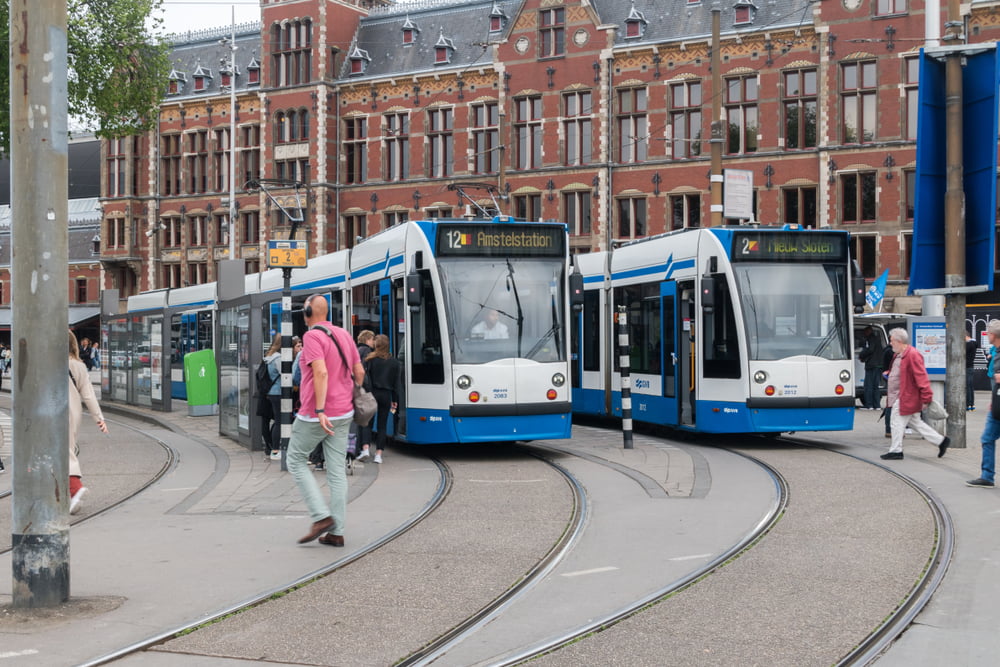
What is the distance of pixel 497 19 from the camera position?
48562 mm

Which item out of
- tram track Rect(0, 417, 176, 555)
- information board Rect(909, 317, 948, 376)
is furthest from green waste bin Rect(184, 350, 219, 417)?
information board Rect(909, 317, 948, 376)

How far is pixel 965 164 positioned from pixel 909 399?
3.32 m

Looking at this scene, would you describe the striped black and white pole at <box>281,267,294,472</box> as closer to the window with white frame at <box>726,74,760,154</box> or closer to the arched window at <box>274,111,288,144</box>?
the window with white frame at <box>726,74,760,154</box>

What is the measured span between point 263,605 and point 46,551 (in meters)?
1.11

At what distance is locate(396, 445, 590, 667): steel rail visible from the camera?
558cm

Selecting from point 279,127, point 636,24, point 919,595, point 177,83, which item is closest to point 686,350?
point 919,595

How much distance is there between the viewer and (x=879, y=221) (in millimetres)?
40000

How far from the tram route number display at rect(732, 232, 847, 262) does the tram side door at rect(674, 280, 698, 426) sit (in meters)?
0.91

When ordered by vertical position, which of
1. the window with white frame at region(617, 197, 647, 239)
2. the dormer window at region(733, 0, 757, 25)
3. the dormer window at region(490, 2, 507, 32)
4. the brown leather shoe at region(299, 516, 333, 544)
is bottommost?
the brown leather shoe at region(299, 516, 333, 544)

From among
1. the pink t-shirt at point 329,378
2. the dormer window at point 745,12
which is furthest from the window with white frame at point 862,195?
the pink t-shirt at point 329,378

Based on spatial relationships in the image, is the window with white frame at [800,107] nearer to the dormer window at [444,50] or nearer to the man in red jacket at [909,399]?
the dormer window at [444,50]

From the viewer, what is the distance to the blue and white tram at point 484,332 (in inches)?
551

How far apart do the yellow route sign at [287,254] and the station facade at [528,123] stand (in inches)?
769

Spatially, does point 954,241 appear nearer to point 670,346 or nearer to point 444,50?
point 670,346
